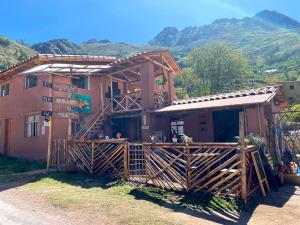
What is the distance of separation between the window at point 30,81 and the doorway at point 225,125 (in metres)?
11.6

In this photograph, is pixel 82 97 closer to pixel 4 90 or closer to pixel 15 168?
pixel 15 168

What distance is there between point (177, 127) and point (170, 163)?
23.3 ft

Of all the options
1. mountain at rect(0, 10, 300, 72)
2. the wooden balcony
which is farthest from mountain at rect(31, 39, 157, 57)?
the wooden balcony

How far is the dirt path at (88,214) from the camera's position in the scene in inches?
245

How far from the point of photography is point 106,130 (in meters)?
17.3

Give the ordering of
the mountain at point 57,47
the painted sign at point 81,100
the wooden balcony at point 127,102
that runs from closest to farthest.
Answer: the painted sign at point 81,100, the wooden balcony at point 127,102, the mountain at point 57,47

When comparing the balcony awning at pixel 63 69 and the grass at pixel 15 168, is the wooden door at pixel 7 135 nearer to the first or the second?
the grass at pixel 15 168

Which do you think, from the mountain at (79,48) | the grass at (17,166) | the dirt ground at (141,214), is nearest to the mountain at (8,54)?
the mountain at (79,48)

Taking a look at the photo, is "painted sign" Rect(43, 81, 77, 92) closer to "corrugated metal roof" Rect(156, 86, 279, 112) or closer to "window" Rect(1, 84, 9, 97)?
"corrugated metal roof" Rect(156, 86, 279, 112)

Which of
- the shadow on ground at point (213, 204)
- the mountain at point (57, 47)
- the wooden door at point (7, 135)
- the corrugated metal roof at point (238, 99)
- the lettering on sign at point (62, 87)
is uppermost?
the mountain at point (57, 47)

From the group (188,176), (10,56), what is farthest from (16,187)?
(10,56)

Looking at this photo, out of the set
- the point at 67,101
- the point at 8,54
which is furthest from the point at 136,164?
the point at 8,54

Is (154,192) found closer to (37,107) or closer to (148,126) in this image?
(148,126)

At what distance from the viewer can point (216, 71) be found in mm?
42594
